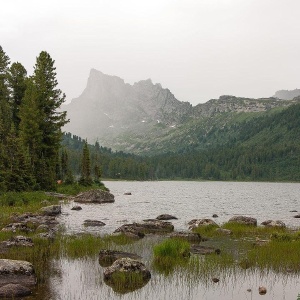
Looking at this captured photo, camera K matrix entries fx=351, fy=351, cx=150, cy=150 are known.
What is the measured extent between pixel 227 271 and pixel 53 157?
A: 166 feet

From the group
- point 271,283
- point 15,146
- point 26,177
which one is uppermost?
point 15,146

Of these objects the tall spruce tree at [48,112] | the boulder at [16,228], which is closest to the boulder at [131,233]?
the boulder at [16,228]

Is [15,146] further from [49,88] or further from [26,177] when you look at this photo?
[49,88]

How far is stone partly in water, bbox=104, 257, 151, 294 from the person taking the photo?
15096 mm

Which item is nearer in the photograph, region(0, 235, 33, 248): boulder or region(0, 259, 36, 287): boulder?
region(0, 259, 36, 287): boulder

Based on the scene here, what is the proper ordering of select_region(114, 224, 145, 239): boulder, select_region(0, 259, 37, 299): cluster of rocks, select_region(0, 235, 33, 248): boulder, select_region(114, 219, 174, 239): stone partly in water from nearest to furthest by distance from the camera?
select_region(0, 259, 37, 299): cluster of rocks, select_region(0, 235, 33, 248): boulder, select_region(114, 224, 145, 239): boulder, select_region(114, 219, 174, 239): stone partly in water

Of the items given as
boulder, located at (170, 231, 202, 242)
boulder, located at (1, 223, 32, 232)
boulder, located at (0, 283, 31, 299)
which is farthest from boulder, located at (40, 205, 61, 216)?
boulder, located at (0, 283, 31, 299)

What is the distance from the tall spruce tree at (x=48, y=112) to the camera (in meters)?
60.7

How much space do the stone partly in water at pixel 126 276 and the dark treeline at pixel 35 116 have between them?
37475 mm

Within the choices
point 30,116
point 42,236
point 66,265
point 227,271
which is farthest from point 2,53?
point 227,271

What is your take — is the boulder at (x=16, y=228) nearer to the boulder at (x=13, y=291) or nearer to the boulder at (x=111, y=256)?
the boulder at (x=111, y=256)

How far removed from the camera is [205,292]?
48.3 ft

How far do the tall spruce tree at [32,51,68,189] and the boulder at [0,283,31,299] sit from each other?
4690cm

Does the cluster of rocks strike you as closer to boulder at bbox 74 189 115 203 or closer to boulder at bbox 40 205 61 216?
boulder at bbox 40 205 61 216
